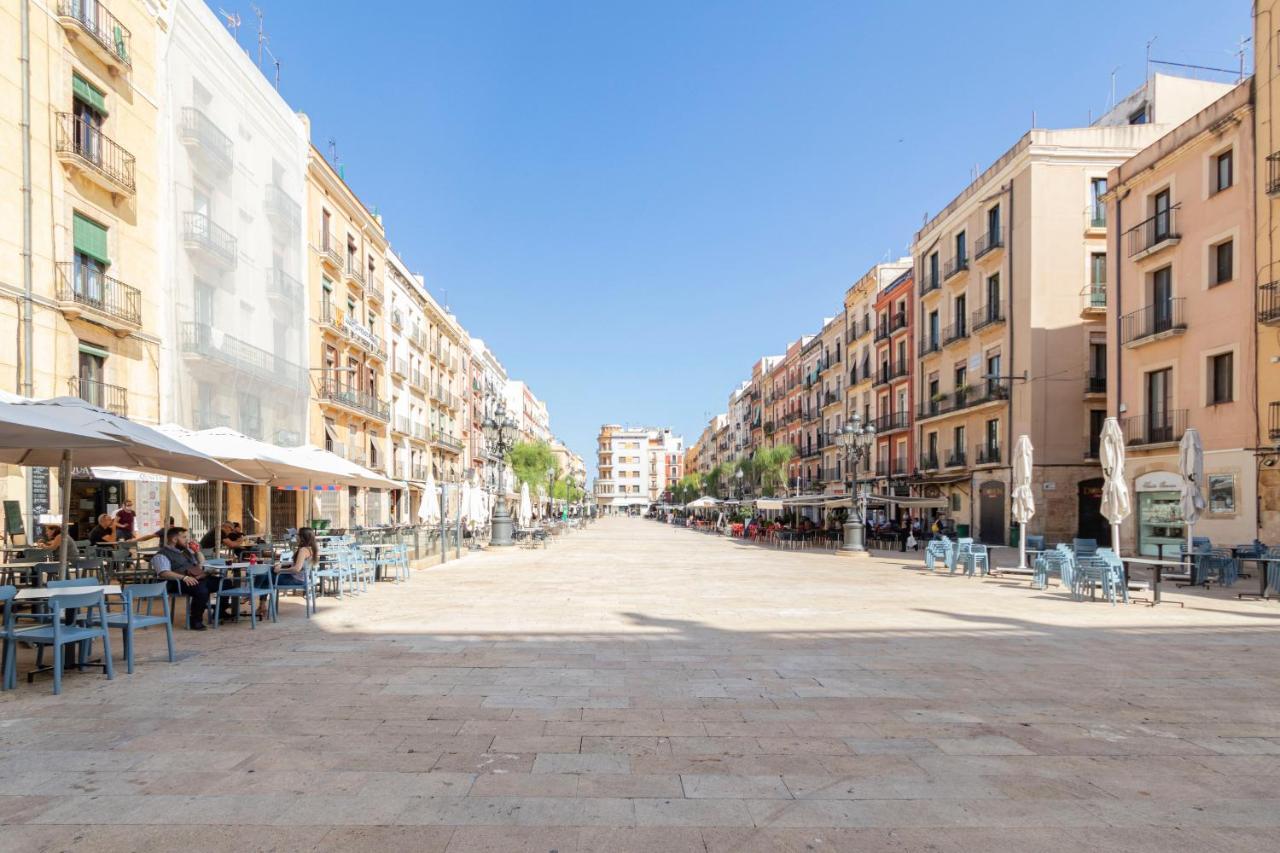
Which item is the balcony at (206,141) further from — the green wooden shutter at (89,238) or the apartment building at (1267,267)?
the apartment building at (1267,267)

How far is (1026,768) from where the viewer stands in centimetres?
429

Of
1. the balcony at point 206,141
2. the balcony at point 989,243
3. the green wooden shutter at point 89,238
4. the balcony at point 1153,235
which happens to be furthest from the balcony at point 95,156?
the balcony at point 989,243

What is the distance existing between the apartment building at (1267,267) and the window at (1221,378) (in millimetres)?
959

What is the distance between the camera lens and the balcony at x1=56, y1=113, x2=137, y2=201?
14.7 metres

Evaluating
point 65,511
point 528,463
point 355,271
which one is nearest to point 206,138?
point 355,271

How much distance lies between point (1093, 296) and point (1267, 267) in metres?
8.48

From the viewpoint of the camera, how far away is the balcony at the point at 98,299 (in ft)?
48.1

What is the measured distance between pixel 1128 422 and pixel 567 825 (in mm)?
22989

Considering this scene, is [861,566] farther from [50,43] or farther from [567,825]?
[50,43]

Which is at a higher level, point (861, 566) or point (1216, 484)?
point (1216, 484)

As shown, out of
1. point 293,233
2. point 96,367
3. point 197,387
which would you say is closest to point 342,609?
point 96,367

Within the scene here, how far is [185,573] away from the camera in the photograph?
836 centimetres

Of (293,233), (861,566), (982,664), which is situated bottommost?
(861,566)

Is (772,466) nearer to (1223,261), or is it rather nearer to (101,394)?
(1223,261)
